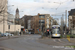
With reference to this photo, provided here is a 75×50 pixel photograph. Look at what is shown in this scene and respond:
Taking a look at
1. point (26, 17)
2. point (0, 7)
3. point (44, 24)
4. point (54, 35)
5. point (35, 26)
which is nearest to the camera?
point (0, 7)

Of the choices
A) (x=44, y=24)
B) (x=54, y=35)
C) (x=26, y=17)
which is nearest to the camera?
(x=54, y=35)

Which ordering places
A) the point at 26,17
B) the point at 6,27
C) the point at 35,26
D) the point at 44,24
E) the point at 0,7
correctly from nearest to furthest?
the point at 0,7
the point at 6,27
the point at 35,26
the point at 44,24
the point at 26,17

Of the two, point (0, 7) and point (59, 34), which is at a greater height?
point (0, 7)

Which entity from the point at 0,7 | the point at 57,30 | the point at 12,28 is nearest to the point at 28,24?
the point at 12,28

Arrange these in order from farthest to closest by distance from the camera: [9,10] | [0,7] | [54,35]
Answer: [54,35] → [9,10] → [0,7]

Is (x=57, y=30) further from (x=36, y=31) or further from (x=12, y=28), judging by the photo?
(x=36, y=31)

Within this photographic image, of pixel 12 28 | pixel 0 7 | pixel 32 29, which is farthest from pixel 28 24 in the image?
pixel 0 7

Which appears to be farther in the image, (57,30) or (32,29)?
(32,29)

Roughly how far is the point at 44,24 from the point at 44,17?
554 centimetres

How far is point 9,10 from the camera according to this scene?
34188 mm

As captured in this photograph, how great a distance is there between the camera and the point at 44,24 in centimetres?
11869

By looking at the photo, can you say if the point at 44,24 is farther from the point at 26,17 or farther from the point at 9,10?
the point at 9,10

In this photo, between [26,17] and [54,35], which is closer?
[54,35]

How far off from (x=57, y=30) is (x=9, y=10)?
13.6 m
